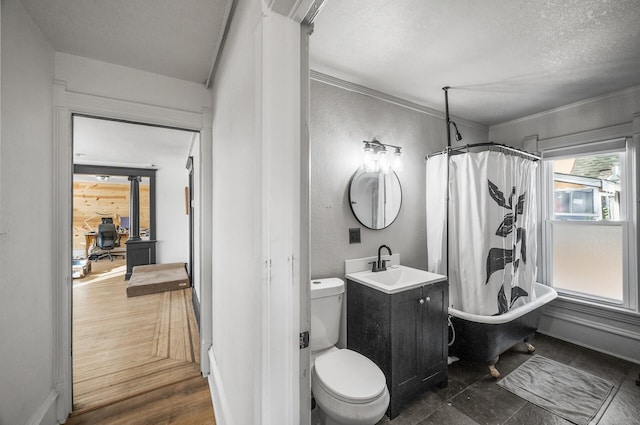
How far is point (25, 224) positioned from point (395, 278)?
94.2 inches

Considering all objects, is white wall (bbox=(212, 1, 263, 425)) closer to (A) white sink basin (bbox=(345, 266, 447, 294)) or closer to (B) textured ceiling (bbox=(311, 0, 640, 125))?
(B) textured ceiling (bbox=(311, 0, 640, 125))

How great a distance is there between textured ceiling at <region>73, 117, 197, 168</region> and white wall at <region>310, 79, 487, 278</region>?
1.59 m

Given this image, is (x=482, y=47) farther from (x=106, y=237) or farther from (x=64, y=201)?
(x=106, y=237)

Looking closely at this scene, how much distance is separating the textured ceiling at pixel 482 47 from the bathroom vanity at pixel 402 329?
1.62 metres

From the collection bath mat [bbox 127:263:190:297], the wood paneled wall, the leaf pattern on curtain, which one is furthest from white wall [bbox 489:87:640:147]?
the wood paneled wall

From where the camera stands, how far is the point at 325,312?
1.76m

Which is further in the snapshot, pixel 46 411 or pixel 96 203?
pixel 96 203

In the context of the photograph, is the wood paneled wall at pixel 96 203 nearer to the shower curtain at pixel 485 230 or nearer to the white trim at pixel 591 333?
the shower curtain at pixel 485 230

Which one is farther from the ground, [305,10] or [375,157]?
[305,10]

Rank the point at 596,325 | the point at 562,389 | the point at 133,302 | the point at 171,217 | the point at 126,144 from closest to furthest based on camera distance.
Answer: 1. the point at 562,389
2. the point at 596,325
3. the point at 126,144
4. the point at 133,302
5. the point at 171,217

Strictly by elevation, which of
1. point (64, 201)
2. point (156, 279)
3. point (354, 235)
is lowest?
point (156, 279)

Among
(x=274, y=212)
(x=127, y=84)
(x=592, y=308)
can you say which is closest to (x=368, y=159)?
(x=274, y=212)

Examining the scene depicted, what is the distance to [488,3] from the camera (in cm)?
135

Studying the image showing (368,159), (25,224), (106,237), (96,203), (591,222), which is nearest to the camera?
(25,224)
